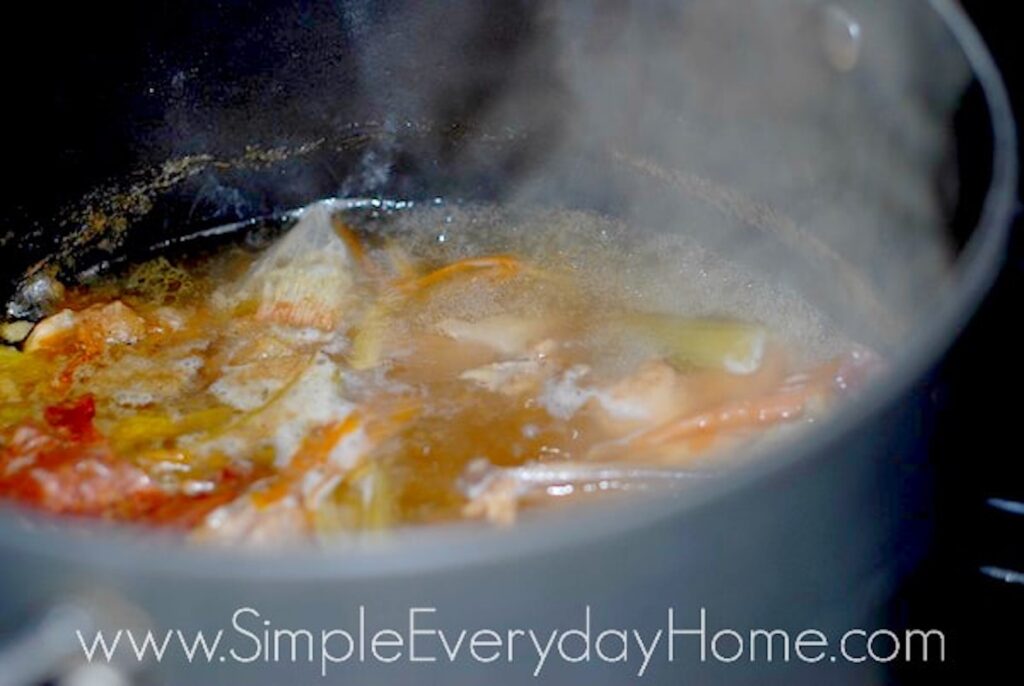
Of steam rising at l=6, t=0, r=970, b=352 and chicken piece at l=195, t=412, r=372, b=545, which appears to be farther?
steam rising at l=6, t=0, r=970, b=352

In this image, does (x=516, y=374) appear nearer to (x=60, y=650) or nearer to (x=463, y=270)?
(x=463, y=270)

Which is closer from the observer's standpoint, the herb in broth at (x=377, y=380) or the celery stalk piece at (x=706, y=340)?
the herb in broth at (x=377, y=380)

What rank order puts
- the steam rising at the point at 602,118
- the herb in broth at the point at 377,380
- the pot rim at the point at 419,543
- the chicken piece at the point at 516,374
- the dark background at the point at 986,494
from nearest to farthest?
the pot rim at the point at 419,543, the dark background at the point at 986,494, the herb in broth at the point at 377,380, the chicken piece at the point at 516,374, the steam rising at the point at 602,118

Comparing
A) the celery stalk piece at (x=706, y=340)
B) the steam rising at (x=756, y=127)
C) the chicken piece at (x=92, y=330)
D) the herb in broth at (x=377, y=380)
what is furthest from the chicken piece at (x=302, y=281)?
the celery stalk piece at (x=706, y=340)

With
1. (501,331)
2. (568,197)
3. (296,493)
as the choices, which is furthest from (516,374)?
(568,197)

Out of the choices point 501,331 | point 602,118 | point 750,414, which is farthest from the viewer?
point 602,118

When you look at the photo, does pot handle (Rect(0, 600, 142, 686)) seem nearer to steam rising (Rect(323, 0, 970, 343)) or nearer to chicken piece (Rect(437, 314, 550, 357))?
chicken piece (Rect(437, 314, 550, 357))

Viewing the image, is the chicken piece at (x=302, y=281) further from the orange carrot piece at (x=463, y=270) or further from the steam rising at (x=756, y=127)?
the steam rising at (x=756, y=127)

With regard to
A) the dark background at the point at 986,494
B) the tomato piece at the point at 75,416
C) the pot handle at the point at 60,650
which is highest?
the pot handle at the point at 60,650

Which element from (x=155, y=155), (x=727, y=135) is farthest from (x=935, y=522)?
(x=155, y=155)

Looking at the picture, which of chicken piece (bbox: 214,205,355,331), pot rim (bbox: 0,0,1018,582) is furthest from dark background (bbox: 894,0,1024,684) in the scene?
chicken piece (bbox: 214,205,355,331)
